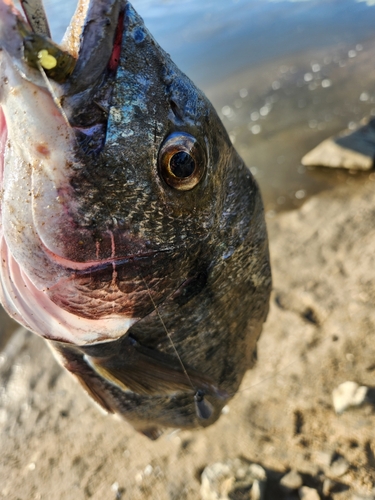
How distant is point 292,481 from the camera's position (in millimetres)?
2590

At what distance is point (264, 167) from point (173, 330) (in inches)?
194

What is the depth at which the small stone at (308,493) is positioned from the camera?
2459 millimetres

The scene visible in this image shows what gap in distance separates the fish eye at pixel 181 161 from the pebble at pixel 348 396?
2.43 m

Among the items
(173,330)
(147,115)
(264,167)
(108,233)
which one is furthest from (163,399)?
(264,167)

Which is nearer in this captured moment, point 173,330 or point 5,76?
point 5,76

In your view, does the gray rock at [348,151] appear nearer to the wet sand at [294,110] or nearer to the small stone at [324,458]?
the wet sand at [294,110]

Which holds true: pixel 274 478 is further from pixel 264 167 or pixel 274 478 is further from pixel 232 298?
pixel 264 167

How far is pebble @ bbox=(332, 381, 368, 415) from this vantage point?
282 cm

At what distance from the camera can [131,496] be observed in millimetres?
2865

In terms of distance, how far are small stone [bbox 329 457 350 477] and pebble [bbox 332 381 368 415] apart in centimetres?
34

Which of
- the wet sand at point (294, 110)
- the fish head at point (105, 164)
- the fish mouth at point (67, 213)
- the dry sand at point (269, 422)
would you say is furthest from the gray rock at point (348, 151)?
the fish mouth at point (67, 213)

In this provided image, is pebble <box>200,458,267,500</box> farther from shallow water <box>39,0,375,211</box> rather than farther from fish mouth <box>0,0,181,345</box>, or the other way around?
shallow water <box>39,0,375,211</box>

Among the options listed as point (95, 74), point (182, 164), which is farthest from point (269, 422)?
point (95, 74)

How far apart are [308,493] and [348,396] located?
2.37 ft
